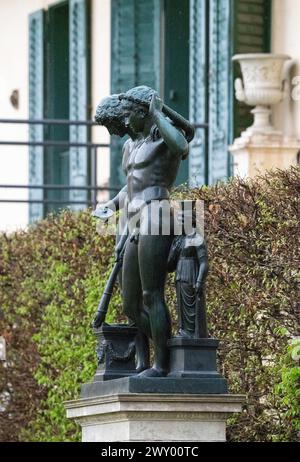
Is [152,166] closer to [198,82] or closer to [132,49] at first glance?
[198,82]

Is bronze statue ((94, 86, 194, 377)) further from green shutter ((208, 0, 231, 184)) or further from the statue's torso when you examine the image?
green shutter ((208, 0, 231, 184))

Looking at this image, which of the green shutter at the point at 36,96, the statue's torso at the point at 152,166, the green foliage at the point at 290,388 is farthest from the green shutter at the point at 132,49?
the statue's torso at the point at 152,166

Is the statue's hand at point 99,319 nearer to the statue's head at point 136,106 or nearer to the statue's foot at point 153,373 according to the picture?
the statue's foot at point 153,373

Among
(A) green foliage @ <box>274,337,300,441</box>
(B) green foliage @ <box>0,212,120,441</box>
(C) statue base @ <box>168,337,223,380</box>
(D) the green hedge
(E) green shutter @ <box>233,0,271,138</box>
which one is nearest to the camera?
(C) statue base @ <box>168,337,223,380</box>

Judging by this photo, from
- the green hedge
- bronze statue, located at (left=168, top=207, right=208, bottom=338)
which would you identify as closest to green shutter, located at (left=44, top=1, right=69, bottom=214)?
the green hedge

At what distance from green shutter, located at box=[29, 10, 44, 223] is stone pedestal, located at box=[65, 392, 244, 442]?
38.9 ft

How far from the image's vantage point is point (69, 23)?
23.4m

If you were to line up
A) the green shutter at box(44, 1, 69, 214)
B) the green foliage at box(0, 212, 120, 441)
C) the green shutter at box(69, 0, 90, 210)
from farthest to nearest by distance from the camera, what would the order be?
1. the green shutter at box(44, 1, 69, 214)
2. the green shutter at box(69, 0, 90, 210)
3. the green foliage at box(0, 212, 120, 441)

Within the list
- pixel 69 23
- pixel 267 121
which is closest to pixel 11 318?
pixel 267 121

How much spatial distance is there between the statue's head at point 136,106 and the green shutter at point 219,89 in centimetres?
714

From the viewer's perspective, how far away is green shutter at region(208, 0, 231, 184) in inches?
766

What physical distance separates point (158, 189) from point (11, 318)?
542 centimetres

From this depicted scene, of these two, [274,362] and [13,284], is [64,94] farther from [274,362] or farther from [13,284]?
[274,362]

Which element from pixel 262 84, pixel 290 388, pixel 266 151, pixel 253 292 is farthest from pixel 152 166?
pixel 262 84
